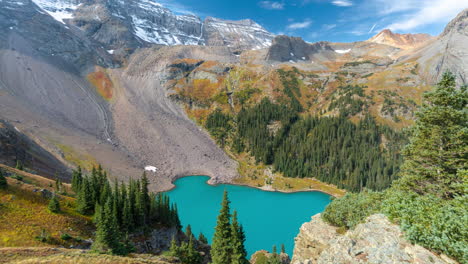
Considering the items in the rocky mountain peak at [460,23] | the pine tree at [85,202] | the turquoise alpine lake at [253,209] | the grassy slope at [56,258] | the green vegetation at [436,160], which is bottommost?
the turquoise alpine lake at [253,209]

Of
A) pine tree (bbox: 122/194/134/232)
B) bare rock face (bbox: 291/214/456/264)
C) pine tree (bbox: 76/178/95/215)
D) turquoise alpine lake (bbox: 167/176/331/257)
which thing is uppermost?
bare rock face (bbox: 291/214/456/264)

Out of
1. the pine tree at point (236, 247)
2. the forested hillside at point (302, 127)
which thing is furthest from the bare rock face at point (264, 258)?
the forested hillside at point (302, 127)

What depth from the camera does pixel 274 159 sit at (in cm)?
11238

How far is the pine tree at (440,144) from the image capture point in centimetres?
1570

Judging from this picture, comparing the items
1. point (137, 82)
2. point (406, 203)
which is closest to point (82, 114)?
point (137, 82)

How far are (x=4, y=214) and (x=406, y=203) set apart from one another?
120ft

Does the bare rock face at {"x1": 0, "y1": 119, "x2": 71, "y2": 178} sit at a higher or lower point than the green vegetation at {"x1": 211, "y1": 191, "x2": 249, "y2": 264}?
higher

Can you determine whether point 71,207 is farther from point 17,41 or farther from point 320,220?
point 17,41

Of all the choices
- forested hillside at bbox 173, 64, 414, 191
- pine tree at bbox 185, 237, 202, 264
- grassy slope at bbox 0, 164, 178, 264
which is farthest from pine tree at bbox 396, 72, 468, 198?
forested hillside at bbox 173, 64, 414, 191

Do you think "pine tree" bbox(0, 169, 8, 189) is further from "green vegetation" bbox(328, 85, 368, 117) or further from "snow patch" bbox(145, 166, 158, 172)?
"green vegetation" bbox(328, 85, 368, 117)

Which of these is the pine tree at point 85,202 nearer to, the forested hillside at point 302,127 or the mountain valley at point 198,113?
the mountain valley at point 198,113

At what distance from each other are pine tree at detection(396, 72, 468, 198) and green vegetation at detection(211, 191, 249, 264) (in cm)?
1687

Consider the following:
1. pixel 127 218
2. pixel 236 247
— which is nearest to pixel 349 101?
pixel 236 247

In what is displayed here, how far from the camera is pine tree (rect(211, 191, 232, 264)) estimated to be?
26.3 m
